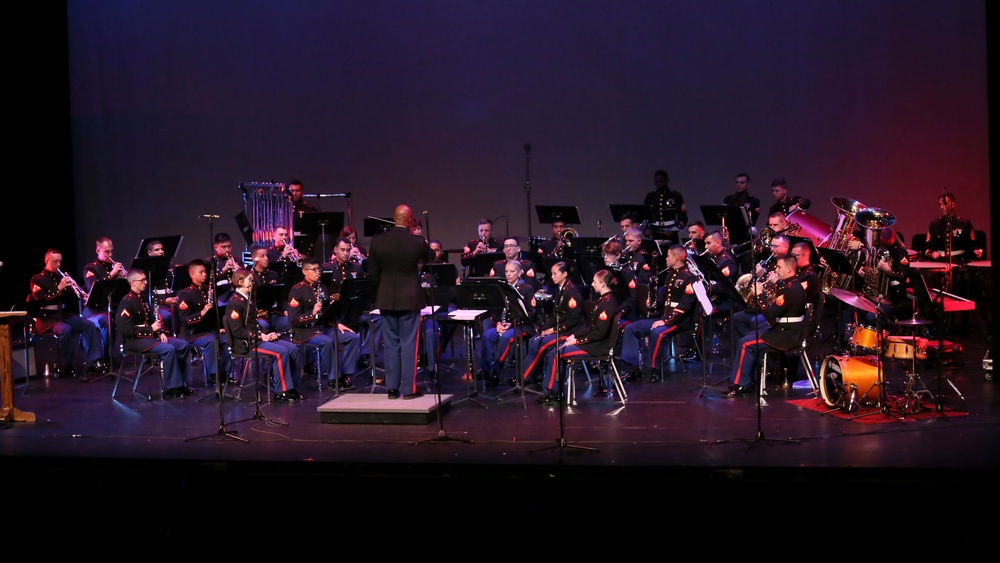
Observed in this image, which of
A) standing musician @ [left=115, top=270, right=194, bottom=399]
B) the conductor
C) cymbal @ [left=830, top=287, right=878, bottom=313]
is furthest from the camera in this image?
standing musician @ [left=115, top=270, right=194, bottom=399]

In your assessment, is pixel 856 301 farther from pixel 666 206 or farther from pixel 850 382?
pixel 666 206

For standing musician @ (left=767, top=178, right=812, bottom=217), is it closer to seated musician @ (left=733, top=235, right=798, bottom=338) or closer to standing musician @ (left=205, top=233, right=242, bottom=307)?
seated musician @ (left=733, top=235, right=798, bottom=338)

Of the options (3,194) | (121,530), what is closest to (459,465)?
(121,530)

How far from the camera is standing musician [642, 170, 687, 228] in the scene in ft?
46.5

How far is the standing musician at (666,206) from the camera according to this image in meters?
14.2

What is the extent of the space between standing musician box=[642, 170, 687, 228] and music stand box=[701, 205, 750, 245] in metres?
1.48

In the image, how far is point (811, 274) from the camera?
31.3 feet

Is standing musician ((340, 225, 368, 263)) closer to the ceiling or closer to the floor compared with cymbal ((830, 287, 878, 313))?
closer to the ceiling

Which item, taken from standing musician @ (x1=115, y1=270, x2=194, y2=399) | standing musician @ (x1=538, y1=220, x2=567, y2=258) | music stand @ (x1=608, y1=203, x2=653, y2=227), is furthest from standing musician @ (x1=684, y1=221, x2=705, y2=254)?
standing musician @ (x1=115, y1=270, x2=194, y2=399)

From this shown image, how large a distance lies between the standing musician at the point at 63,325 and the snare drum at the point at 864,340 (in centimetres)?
843

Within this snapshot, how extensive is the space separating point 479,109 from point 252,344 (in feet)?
22.5

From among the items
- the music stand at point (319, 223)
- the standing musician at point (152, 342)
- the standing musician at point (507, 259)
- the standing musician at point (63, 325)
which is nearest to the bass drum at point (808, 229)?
the standing musician at point (507, 259)

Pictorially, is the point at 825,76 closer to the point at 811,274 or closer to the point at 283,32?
the point at 811,274

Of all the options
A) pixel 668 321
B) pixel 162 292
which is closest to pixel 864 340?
pixel 668 321
